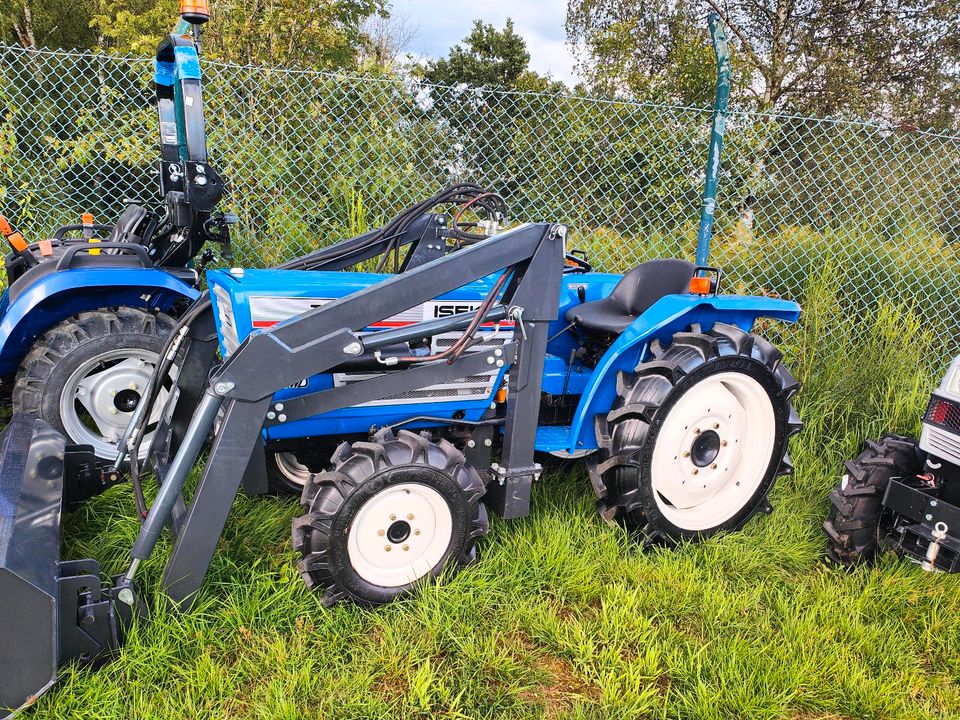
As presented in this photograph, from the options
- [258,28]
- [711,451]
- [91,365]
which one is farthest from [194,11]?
[258,28]

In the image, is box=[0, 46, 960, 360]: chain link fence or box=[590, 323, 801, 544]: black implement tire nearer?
box=[590, 323, 801, 544]: black implement tire

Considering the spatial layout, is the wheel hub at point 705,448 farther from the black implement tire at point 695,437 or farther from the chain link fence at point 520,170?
the chain link fence at point 520,170

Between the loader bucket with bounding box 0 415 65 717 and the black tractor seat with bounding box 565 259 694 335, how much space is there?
2182 millimetres

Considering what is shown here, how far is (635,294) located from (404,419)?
3.99 ft

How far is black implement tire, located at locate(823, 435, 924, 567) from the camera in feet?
9.02

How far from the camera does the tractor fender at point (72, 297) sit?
3010 millimetres

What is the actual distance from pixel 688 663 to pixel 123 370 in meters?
2.75

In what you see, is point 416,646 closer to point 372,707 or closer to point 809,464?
point 372,707

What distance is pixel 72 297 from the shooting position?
3.18 meters

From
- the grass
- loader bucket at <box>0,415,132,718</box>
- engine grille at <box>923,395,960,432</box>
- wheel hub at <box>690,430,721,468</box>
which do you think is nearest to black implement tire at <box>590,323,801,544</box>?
wheel hub at <box>690,430,721,468</box>

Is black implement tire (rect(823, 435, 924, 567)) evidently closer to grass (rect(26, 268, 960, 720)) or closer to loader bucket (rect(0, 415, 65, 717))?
grass (rect(26, 268, 960, 720))

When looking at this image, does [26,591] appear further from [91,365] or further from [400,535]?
[91,365]

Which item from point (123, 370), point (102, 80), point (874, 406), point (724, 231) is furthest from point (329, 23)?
point (874, 406)

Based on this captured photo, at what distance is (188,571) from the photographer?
2105 mm
